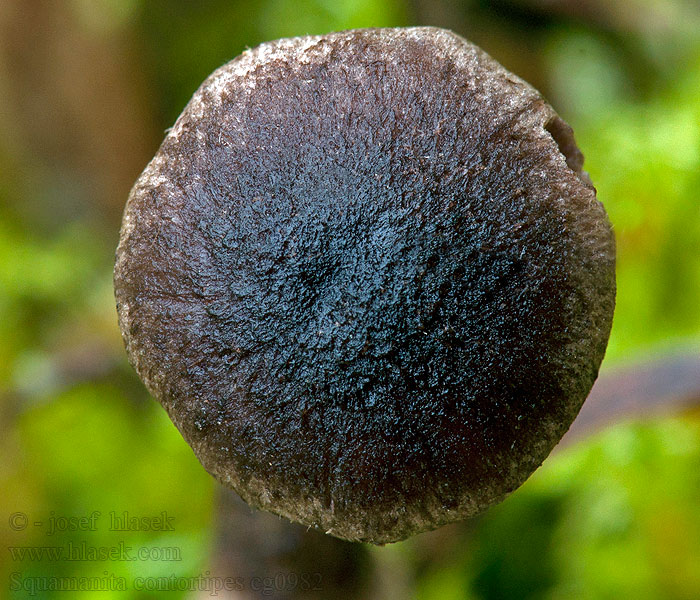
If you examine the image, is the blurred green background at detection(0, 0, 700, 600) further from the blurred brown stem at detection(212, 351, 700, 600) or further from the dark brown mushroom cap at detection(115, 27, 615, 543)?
the dark brown mushroom cap at detection(115, 27, 615, 543)

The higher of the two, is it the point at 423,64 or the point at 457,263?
the point at 423,64

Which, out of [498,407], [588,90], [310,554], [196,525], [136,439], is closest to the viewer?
[498,407]

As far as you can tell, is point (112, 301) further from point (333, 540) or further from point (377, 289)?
point (377, 289)

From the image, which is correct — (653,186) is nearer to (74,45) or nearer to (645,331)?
(645,331)

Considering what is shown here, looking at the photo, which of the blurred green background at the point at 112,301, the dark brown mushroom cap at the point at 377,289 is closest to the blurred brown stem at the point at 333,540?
the blurred green background at the point at 112,301

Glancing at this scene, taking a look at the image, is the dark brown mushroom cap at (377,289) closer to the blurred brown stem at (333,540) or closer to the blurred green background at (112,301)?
Answer: the blurred brown stem at (333,540)

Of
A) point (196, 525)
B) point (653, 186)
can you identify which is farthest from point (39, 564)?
point (653, 186)

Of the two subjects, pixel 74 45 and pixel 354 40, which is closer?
pixel 354 40

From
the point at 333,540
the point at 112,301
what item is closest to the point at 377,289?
the point at 333,540
